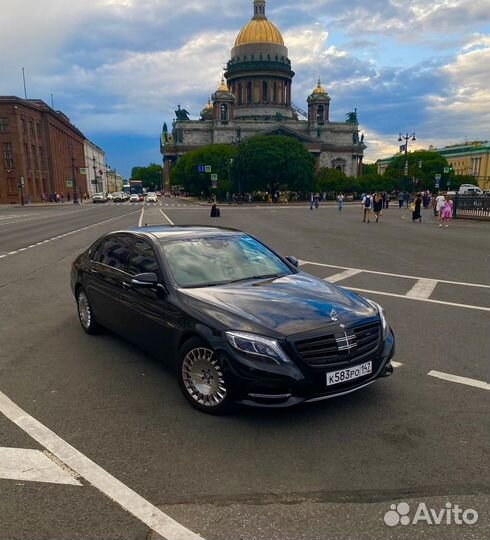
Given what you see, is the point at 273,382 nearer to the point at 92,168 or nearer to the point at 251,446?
the point at 251,446

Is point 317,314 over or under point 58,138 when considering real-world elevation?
under

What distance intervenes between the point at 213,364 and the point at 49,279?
26.2 ft

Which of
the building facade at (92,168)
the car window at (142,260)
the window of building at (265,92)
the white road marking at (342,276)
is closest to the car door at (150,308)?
the car window at (142,260)

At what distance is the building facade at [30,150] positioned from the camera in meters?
76.7

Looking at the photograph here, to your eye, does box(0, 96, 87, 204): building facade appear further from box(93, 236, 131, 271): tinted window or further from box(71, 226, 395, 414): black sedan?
box(71, 226, 395, 414): black sedan

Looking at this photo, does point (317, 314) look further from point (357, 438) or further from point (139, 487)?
point (139, 487)

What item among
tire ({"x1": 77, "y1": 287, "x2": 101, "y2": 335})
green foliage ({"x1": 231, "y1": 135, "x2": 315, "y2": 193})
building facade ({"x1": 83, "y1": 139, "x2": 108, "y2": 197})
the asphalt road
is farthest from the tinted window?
building facade ({"x1": 83, "y1": 139, "x2": 108, "y2": 197})

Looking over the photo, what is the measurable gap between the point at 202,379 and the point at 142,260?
1.75m

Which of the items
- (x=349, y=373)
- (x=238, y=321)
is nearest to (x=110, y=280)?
(x=238, y=321)

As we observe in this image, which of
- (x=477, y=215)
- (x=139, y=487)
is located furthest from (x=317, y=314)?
(x=477, y=215)

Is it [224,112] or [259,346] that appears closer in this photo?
[259,346]

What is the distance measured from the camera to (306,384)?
379 centimetres

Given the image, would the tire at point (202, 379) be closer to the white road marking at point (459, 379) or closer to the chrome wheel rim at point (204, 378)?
the chrome wheel rim at point (204, 378)

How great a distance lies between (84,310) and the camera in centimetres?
667
